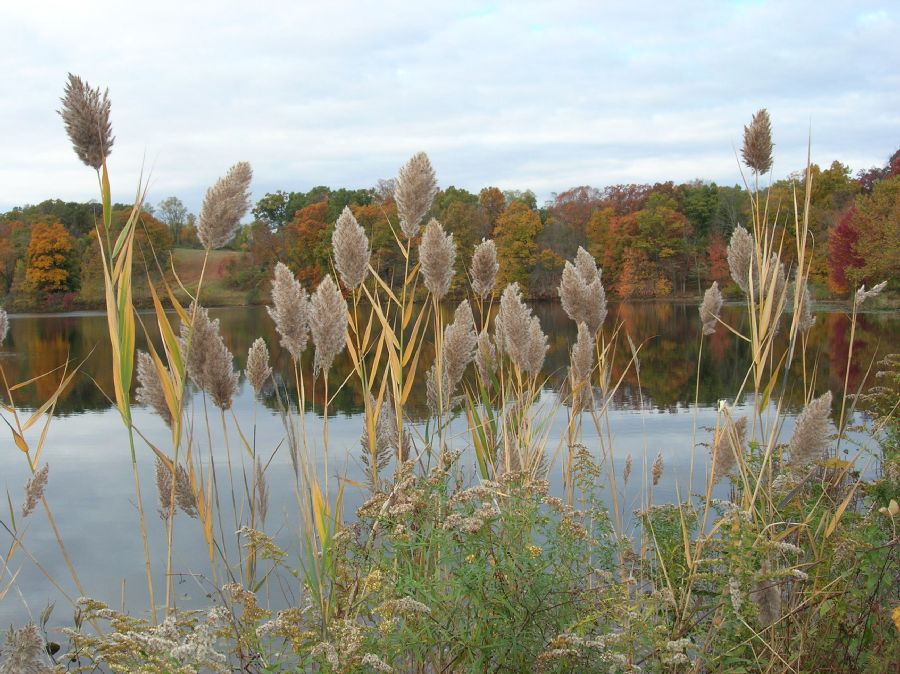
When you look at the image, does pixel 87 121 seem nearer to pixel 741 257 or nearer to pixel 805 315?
pixel 741 257

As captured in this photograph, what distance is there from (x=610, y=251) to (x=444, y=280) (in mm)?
36243

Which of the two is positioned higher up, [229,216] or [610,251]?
[610,251]

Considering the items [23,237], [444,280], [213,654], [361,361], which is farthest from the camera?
[23,237]

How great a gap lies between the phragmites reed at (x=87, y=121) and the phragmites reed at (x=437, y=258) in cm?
168

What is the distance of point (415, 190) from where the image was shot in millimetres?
3834

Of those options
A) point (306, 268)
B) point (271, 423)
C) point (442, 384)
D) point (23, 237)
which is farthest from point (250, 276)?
point (442, 384)

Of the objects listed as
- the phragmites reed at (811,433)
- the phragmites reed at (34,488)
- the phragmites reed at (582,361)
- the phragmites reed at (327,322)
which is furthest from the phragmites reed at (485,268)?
the phragmites reed at (34,488)

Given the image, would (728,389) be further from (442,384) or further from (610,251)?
(610,251)

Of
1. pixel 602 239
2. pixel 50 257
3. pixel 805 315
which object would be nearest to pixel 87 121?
pixel 805 315

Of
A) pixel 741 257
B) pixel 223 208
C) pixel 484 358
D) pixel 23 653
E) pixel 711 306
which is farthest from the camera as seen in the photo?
pixel 711 306

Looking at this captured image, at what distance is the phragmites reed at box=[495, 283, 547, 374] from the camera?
4.29m

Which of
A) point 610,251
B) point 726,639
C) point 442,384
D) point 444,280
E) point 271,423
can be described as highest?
point 610,251

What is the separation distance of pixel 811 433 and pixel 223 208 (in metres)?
2.71

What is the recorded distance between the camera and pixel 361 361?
3.63m
